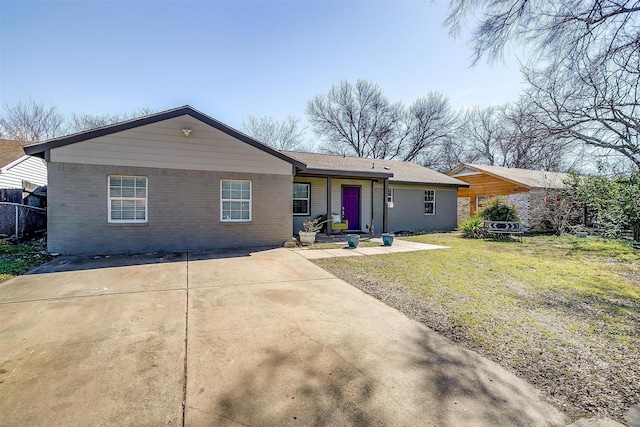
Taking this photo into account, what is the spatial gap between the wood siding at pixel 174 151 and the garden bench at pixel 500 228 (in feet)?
32.1

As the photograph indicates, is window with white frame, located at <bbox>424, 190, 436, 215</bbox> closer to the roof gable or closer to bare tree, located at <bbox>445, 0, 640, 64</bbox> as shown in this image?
the roof gable

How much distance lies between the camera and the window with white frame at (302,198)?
12734 mm

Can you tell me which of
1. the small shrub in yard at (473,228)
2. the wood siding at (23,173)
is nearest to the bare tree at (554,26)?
the small shrub in yard at (473,228)

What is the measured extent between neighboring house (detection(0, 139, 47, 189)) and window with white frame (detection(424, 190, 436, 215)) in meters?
17.7

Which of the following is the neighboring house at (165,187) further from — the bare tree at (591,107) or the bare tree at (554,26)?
the bare tree at (591,107)

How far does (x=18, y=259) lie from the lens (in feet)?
22.7

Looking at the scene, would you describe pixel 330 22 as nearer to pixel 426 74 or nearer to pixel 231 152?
pixel 426 74

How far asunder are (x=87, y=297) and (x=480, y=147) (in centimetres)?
3715

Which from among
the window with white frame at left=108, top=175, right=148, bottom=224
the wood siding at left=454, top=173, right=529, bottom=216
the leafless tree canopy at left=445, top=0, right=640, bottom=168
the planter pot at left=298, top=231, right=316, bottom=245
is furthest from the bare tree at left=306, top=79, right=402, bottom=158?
the window with white frame at left=108, top=175, right=148, bottom=224

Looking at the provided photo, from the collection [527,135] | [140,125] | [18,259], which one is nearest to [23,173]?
[18,259]

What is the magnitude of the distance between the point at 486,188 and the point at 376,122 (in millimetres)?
14954

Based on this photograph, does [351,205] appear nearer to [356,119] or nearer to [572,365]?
[572,365]

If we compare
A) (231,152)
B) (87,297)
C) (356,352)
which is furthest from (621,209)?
(87,297)

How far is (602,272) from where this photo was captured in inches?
275
